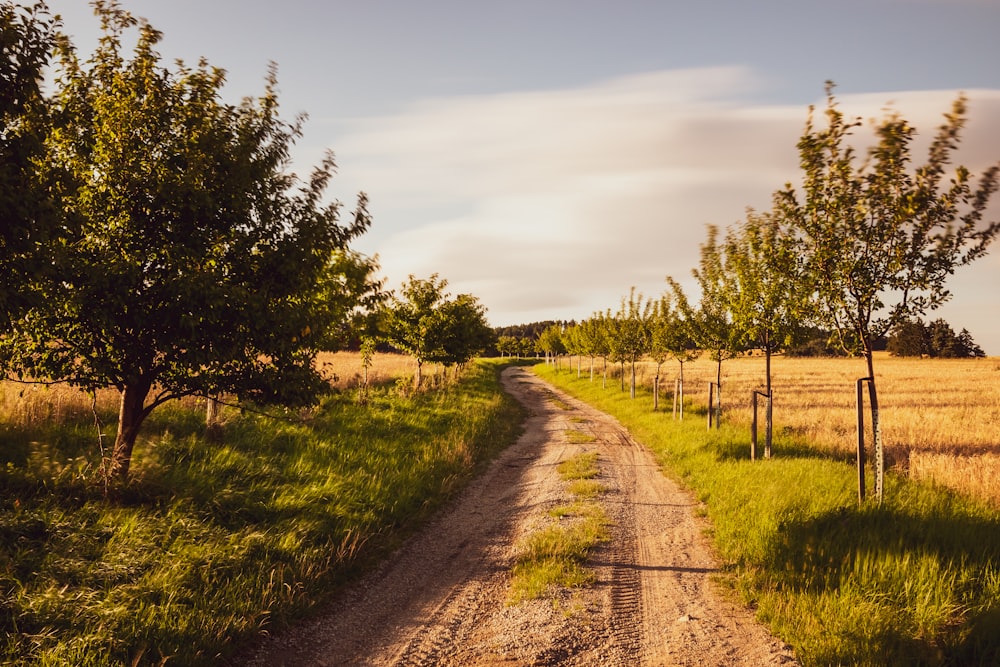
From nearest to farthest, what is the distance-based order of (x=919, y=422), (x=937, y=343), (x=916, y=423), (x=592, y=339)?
(x=916, y=423)
(x=919, y=422)
(x=592, y=339)
(x=937, y=343)

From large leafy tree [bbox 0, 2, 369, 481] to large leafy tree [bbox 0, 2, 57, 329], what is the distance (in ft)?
2.92

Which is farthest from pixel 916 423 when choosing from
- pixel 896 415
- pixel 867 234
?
pixel 867 234

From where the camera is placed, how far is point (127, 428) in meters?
8.06

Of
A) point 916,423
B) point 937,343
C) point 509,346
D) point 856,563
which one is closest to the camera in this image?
point 856,563

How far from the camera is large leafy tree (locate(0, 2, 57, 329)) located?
498cm

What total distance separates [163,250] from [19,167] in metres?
1.94

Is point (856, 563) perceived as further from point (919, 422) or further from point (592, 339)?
point (592, 339)

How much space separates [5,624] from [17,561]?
106 centimetres

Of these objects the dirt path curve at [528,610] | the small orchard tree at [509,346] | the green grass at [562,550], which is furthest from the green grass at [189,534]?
the small orchard tree at [509,346]

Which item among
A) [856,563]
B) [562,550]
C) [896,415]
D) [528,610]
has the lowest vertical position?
[528,610]

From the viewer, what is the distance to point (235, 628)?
18.9ft

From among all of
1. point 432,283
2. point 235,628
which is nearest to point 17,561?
point 235,628

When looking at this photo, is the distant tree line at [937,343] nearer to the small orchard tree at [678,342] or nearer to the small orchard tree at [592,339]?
the small orchard tree at [592,339]

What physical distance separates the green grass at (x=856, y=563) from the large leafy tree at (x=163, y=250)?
7.68 metres
